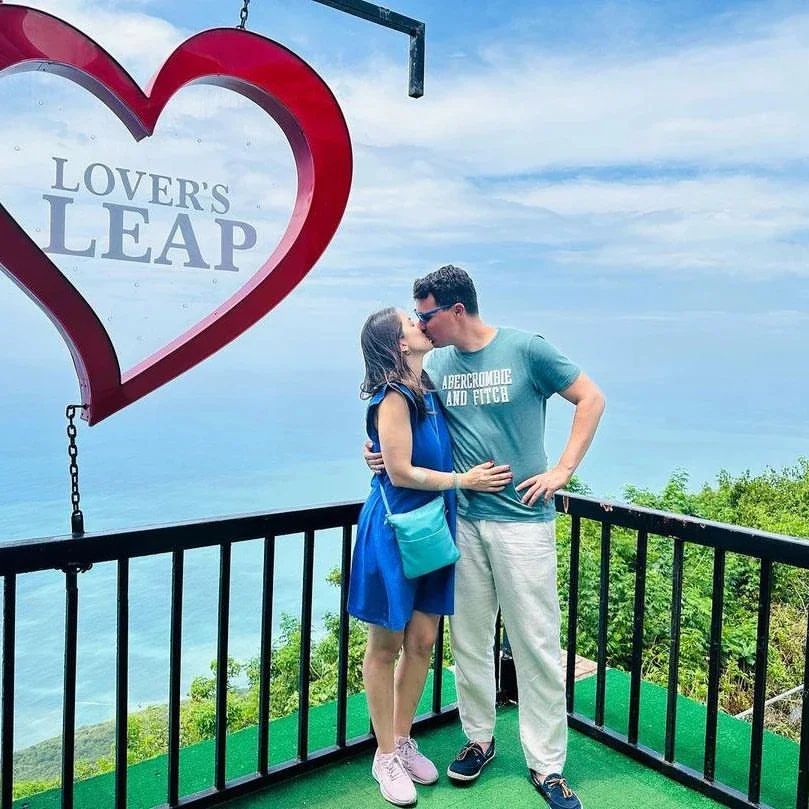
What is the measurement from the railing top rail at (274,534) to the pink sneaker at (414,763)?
68cm

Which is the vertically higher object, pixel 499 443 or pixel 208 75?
pixel 208 75

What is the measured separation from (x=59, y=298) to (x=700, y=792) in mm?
2241

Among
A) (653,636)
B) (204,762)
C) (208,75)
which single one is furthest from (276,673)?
(208,75)

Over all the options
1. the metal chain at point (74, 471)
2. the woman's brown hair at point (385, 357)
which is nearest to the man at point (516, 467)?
the woman's brown hair at point (385, 357)

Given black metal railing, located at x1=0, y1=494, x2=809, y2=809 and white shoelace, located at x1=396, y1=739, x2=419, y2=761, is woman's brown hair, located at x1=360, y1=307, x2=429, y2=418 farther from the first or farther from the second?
white shoelace, located at x1=396, y1=739, x2=419, y2=761

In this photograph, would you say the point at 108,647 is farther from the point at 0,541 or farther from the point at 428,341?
the point at 428,341

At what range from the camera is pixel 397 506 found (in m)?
2.11

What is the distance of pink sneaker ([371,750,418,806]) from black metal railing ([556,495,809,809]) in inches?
30.0

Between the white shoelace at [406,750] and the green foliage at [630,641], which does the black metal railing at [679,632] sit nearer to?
the white shoelace at [406,750]

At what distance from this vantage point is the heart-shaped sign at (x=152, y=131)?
1814 mm

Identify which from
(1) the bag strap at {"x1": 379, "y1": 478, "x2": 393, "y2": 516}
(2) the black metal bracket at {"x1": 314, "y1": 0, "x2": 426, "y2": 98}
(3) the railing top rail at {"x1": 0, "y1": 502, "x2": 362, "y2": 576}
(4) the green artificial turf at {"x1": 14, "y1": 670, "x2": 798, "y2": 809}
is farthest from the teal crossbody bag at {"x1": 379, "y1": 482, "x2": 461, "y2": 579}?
(2) the black metal bracket at {"x1": 314, "y1": 0, "x2": 426, "y2": 98}

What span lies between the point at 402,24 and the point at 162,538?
6.03ft

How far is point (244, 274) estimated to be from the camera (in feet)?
7.41

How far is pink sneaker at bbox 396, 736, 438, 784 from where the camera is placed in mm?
2330
